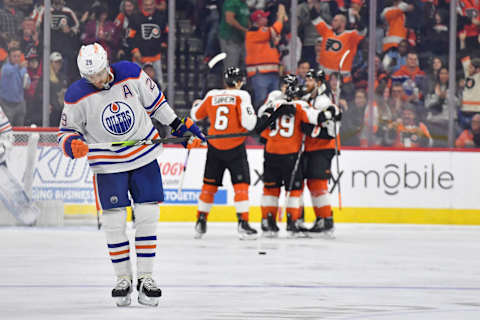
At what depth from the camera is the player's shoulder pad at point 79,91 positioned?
4895 millimetres

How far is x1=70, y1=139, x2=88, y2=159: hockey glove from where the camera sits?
15.8ft

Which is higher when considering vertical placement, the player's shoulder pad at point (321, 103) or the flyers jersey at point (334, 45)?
the flyers jersey at point (334, 45)

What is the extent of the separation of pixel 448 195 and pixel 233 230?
263cm

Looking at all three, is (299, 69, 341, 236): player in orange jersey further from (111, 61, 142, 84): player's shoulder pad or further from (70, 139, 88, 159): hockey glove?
(70, 139, 88, 159): hockey glove

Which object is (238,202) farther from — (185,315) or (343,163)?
(185,315)

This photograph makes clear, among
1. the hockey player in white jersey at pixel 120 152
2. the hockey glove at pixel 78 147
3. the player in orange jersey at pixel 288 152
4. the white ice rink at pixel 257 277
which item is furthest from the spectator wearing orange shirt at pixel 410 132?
the hockey glove at pixel 78 147

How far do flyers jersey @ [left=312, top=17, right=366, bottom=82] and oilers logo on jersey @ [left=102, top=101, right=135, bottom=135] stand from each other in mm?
7700

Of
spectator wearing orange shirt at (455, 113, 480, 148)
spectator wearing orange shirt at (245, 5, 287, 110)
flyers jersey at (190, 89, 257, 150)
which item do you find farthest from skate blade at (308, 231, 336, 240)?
spectator wearing orange shirt at (455, 113, 480, 148)

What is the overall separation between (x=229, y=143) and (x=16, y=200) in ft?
8.47

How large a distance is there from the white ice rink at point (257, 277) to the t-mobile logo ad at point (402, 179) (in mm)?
1621

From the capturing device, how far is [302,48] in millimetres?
12445

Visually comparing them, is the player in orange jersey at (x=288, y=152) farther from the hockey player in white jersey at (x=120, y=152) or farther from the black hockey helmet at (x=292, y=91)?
the hockey player in white jersey at (x=120, y=152)

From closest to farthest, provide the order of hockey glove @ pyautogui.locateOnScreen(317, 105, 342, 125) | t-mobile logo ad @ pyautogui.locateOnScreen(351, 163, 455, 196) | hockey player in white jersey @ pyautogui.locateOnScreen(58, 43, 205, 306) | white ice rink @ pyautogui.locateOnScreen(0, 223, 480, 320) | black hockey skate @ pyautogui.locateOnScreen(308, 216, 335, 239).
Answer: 1. white ice rink @ pyautogui.locateOnScreen(0, 223, 480, 320)
2. hockey player in white jersey @ pyautogui.locateOnScreen(58, 43, 205, 306)
3. hockey glove @ pyautogui.locateOnScreen(317, 105, 342, 125)
4. black hockey skate @ pyautogui.locateOnScreen(308, 216, 335, 239)
5. t-mobile logo ad @ pyautogui.locateOnScreen(351, 163, 455, 196)

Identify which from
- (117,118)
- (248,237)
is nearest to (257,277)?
(117,118)
